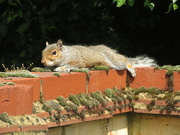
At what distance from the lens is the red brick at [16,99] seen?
9.32ft

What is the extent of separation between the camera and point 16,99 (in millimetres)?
2896

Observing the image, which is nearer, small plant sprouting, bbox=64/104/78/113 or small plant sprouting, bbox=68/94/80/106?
small plant sprouting, bbox=64/104/78/113

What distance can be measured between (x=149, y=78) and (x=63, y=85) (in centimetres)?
115

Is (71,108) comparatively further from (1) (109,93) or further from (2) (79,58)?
(2) (79,58)

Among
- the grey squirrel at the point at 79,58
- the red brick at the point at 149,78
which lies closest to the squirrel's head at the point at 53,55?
the grey squirrel at the point at 79,58

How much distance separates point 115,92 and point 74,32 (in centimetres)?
273

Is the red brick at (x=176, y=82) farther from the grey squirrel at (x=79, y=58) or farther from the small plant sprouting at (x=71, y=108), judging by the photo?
the small plant sprouting at (x=71, y=108)

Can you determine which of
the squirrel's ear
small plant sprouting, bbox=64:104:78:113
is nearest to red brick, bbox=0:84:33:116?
small plant sprouting, bbox=64:104:78:113

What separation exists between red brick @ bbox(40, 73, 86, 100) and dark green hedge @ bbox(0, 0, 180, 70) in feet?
8.23

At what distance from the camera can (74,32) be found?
22.7ft

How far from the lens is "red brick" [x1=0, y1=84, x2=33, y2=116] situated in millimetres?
2840

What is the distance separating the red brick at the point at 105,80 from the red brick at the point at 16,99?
1.25 meters

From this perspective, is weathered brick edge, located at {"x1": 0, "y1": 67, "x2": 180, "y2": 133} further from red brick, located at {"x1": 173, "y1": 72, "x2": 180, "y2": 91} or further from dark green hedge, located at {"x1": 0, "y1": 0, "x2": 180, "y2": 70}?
dark green hedge, located at {"x1": 0, "y1": 0, "x2": 180, "y2": 70}

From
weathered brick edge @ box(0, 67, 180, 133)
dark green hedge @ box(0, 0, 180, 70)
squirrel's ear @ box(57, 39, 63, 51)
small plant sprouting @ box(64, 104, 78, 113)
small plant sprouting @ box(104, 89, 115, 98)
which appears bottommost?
small plant sprouting @ box(64, 104, 78, 113)
